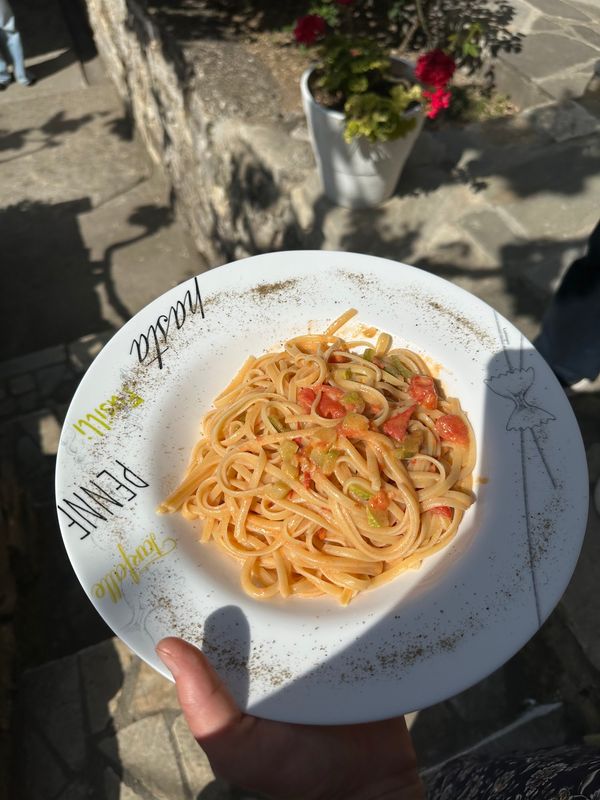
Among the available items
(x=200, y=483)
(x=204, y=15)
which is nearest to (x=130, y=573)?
(x=200, y=483)

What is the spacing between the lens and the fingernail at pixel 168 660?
187 cm

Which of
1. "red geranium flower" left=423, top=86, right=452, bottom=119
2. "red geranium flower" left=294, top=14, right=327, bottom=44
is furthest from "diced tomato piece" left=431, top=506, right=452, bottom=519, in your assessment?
"red geranium flower" left=294, top=14, right=327, bottom=44

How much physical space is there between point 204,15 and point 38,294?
4.25 meters

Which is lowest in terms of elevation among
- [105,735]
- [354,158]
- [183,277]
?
[105,735]

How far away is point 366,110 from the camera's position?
14.2ft

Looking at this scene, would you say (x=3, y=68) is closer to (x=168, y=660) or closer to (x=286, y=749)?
(x=168, y=660)

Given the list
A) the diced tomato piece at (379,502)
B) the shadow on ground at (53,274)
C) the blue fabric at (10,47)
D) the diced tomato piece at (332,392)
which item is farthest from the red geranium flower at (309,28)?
the blue fabric at (10,47)

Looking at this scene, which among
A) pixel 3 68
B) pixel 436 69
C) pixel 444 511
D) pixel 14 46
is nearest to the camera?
pixel 444 511

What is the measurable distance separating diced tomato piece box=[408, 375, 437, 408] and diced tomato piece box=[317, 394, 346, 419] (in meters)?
0.37

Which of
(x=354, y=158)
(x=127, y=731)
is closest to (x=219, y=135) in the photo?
(x=354, y=158)

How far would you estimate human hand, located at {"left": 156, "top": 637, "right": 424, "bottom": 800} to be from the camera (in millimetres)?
1898

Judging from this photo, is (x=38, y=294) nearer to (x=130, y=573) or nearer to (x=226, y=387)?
(x=226, y=387)

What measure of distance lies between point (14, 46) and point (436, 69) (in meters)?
9.09

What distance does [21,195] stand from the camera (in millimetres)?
8492
